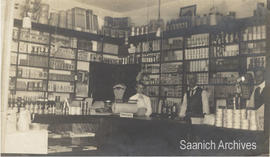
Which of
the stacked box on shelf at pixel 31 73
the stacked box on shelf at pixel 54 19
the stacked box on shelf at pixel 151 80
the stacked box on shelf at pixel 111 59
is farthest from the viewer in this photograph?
the stacked box on shelf at pixel 111 59

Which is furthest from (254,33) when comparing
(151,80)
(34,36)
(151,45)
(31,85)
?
(31,85)

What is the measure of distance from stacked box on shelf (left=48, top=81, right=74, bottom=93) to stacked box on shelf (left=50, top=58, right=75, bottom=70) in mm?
260

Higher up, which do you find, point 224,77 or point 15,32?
point 15,32

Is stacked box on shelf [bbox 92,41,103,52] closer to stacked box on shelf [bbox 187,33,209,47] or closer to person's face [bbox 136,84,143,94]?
person's face [bbox 136,84,143,94]

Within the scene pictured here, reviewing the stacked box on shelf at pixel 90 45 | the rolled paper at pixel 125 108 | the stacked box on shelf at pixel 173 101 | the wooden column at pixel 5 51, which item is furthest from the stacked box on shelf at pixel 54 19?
the stacked box on shelf at pixel 173 101

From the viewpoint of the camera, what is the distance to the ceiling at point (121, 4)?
16.7 feet

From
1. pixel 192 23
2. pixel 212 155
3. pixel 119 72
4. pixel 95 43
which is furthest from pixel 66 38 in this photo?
pixel 212 155

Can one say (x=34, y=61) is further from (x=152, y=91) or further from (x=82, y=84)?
(x=152, y=91)

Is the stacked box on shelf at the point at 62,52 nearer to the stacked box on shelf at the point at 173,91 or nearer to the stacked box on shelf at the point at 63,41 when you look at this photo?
the stacked box on shelf at the point at 63,41

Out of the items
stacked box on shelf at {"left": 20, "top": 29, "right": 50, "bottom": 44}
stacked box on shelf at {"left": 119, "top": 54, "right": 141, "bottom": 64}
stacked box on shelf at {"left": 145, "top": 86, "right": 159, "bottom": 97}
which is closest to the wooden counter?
stacked box on shelf at {"left": 145, "top": 86, "right": 159, "bottom": 97}

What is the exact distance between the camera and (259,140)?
16.6 feet

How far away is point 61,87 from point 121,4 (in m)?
1.59

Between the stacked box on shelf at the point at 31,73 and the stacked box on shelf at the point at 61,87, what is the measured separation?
0.30 m

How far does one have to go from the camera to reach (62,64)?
5.23 metres
